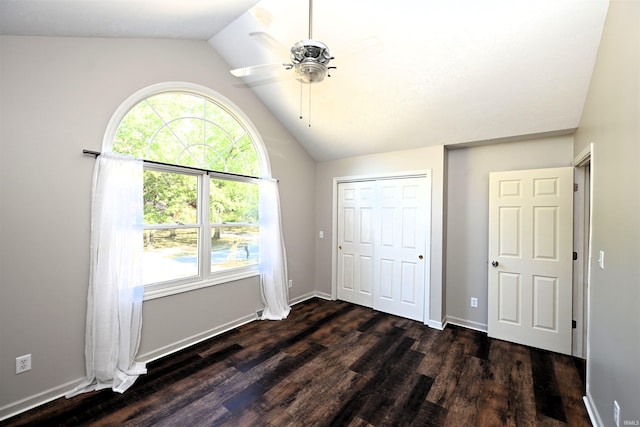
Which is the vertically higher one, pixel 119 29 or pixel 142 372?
pixel 119 29

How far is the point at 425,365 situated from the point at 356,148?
9.32ft

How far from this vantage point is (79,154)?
2053mm

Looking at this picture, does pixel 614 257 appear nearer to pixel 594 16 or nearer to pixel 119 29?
pixel 594 16

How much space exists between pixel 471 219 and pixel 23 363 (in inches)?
175

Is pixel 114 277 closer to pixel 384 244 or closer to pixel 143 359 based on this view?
pixel 143 359

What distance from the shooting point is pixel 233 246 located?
3.34m

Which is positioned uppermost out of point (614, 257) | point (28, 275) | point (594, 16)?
point (594, 16)

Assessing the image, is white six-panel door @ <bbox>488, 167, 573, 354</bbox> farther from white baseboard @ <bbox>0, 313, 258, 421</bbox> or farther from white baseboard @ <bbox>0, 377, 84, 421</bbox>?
white baseboard @ <bbox>0, 377, 84, 421</bbox>

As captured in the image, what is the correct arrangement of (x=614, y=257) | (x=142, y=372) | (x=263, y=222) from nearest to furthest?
(x=614, y=257) < (x=142, y=372) < (x=263, y=222)

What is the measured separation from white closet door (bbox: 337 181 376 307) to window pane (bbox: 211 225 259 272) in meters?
1.44

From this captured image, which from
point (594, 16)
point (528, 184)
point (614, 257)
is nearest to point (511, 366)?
point (614, 257)

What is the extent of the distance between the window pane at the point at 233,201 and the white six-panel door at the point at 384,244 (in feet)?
4.77

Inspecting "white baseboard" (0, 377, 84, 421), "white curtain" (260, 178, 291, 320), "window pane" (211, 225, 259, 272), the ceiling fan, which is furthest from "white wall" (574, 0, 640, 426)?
"white baseboard" (0, 377, 84, 421)

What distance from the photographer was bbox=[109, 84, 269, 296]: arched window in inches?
98.7
